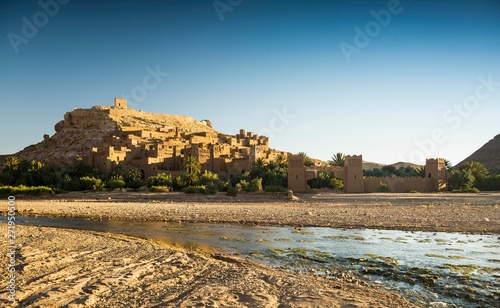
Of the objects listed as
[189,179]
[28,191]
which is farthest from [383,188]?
[28,191]

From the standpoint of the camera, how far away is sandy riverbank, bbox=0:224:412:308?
5.54 metres

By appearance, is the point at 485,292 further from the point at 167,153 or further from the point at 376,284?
the point at 167,153

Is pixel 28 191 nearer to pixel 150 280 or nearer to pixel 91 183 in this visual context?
pixel 91 183

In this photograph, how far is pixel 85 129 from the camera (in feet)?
218

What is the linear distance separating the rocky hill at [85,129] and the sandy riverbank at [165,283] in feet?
164

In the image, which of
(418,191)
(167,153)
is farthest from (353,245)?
(167,153)

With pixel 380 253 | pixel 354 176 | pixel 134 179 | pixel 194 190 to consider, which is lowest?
pixel 380 253

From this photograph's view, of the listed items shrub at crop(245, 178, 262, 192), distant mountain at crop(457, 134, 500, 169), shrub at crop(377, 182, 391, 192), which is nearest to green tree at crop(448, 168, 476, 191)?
shrub at crop(377, 182, 391, 192)

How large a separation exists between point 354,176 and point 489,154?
4529cm

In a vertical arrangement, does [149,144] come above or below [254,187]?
above

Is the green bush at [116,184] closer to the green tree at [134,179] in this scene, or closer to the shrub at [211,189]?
the green tree at [134,179]

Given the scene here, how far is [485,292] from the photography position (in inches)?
254

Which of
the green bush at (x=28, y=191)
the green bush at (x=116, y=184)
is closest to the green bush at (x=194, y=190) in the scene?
the green bush at (x=116, y=184)

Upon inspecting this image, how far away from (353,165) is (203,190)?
12959mm
